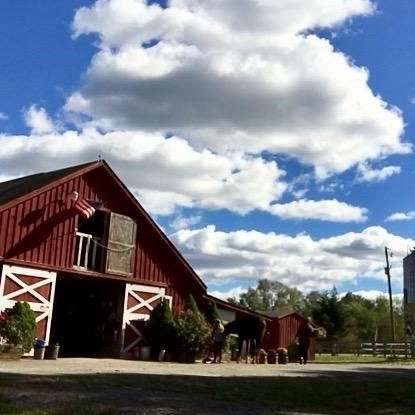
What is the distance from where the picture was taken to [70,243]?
73.6 ft

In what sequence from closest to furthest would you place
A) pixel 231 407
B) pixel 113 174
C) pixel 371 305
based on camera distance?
1. pixel 231 407
2. pixel 113 174
3. pixel 371 305

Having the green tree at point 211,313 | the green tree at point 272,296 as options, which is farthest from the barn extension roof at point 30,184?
the green tree at point 272,296

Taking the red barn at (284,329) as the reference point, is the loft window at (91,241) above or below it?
above

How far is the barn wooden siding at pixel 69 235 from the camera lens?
20953 mm

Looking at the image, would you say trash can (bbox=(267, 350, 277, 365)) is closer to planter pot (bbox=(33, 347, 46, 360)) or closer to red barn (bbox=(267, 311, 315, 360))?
red barn (bbox=(267, 311, 315, 360))

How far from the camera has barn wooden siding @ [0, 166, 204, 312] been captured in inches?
825

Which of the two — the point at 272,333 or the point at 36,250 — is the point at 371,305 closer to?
the point at 272,333

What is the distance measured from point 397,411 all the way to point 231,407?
2.68 metres

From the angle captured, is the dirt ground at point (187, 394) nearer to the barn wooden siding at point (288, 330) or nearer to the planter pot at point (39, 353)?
the planter pot at point (39, 353)

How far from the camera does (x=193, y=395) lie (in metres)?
11.5

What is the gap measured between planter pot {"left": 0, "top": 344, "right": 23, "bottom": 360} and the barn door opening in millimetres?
4632

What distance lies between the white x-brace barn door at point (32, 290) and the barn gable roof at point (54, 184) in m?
2.10

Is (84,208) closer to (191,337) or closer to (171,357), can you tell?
(191,337)

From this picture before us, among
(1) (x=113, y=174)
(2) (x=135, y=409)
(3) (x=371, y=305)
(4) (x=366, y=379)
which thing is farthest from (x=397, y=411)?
(3) (x=371, y=305)
